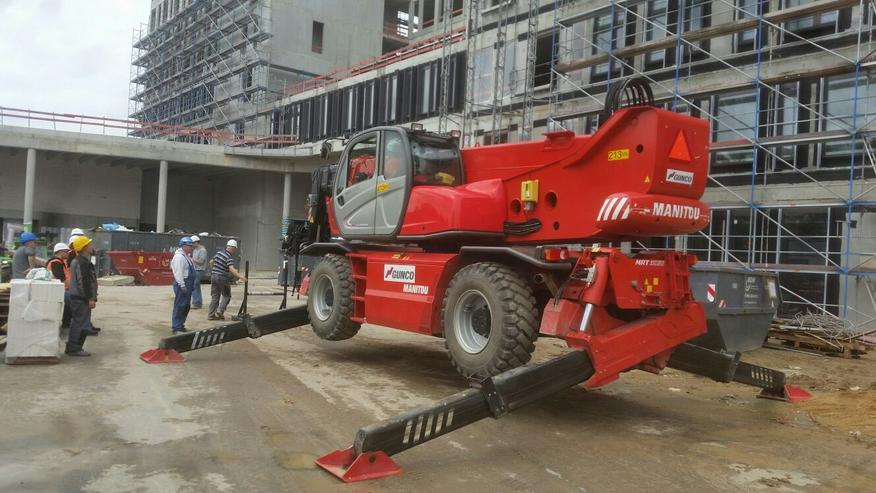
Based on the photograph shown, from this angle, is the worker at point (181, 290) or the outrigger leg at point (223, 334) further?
the worker at point (181, 290)

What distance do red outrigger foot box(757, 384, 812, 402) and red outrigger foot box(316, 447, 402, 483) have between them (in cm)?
501

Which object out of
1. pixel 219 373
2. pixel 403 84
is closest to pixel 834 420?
pixel 219 373

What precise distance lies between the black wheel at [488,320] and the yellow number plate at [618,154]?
1.43 metres

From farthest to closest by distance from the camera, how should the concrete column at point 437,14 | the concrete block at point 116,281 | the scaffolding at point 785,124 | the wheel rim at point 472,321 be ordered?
the concrete column at point 437,14 → the concrete block at point 116,281 → the scaffolding at point 785,124 → the wheel rim at point 472,321

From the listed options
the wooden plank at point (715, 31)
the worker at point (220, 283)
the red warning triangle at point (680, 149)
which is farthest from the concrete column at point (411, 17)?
the red warning triangle at point (680, 149)

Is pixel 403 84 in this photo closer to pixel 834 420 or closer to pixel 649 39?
pixel 649 39

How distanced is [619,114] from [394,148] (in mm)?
2958

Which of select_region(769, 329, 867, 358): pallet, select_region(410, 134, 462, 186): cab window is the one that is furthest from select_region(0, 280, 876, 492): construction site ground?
select_region(410, 134, 462, 186): cab window

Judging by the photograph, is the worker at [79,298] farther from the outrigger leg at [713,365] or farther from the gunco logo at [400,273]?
the outrigger leg at [713,365]

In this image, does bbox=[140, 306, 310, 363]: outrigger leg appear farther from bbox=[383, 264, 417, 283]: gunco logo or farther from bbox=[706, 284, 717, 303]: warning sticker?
bbox=[706, 284, 717, 303]: warning sticker

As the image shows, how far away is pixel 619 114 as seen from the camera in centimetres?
624

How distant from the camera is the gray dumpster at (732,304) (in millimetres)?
10734

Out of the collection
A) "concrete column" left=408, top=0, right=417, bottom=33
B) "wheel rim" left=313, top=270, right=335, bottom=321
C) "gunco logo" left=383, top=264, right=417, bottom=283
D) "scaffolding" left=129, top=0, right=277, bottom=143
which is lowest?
"wheel rim" left=313, top=270, right=335, bottom=321

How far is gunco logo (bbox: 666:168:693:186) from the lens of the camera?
610 centimetres
